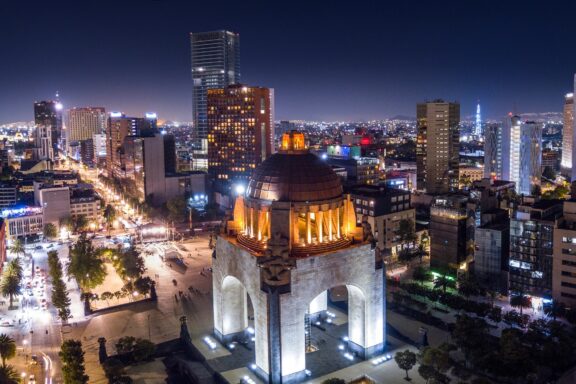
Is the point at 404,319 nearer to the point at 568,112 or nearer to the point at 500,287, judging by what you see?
the point at 500,287

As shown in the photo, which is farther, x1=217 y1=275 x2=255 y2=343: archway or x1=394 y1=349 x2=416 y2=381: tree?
x1=217 y1=275 x2=255 y2=343: archway

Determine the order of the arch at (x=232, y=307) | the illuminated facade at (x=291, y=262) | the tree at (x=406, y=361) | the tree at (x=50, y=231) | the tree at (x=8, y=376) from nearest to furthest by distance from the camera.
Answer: the illuminated facade at (x=291, y=262) < the tree at (x=406, y=361) < the tree at (x=8, y=376) < the arch at (x=232, y=307) < the tree at (x=50, y=231)

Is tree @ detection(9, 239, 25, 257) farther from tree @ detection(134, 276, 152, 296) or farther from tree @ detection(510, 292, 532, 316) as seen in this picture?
tree @ detection(510, 292, 532, 316)

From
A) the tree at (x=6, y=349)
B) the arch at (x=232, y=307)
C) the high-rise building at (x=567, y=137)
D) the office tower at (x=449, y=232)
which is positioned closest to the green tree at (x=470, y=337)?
the arch at (x=232, y=307)

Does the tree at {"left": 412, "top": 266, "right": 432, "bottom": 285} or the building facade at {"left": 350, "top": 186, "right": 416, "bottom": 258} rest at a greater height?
the building facade at {"left": 350, "top": 186, "right": 416, "bottom": 258}

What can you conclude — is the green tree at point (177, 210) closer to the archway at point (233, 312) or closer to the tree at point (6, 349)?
the tree at point (6, 349)

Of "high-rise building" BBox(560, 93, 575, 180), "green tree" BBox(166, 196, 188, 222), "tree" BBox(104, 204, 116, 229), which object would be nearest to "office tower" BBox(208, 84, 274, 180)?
"green tree" BBox(166, 196, 188, 222)
